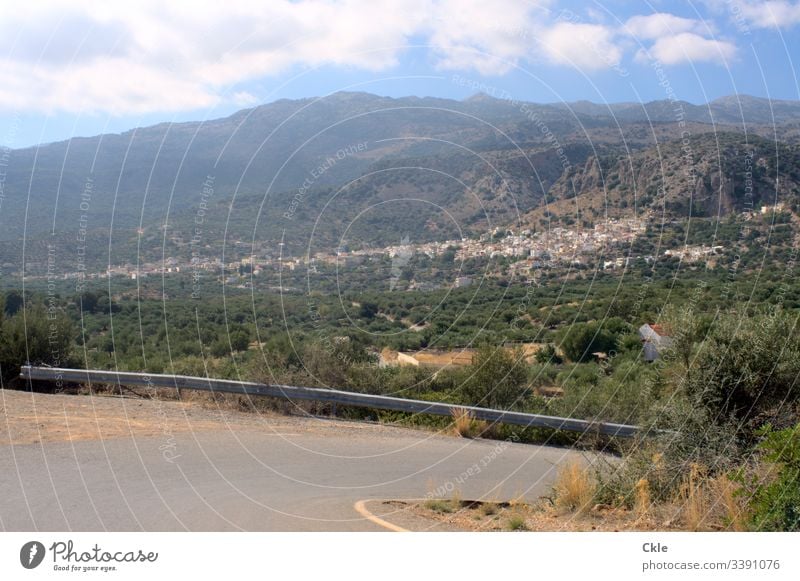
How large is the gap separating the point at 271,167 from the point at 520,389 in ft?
119

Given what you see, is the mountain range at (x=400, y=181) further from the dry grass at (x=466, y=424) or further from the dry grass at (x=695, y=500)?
the dry grass at (x=695, y=500)

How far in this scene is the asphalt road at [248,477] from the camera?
23.9 feet

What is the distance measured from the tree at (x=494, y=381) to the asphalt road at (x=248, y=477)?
3.87 metres

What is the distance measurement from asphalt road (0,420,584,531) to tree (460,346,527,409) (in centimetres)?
387

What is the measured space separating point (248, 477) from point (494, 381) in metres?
9.29

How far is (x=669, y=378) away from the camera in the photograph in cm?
1013

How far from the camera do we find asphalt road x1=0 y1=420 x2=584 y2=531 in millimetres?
7277

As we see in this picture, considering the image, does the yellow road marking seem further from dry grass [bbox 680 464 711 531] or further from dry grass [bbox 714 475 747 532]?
dry grass [bbox 714 475 747 532]

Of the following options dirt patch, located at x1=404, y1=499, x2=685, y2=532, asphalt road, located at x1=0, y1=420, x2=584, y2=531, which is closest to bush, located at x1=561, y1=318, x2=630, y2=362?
asphalt road, located at x1=0, y1=420, x2=584, y2=531

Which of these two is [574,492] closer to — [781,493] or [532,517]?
[532,517]

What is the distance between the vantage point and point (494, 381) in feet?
57.8

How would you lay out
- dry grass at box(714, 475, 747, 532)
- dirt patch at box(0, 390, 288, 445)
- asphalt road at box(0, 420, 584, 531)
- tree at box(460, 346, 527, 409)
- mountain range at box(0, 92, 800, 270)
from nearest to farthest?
dry grass at box(714, 475, 747, 532) < asphalt road at box(0, 420, 584, 531) < dirt patch at box(0, 390, 288, 445) < tree at box(460, 346, 527, 409) < mountain range at box(0, 92, 800, 270)

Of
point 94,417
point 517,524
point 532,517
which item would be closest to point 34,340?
point 94,417

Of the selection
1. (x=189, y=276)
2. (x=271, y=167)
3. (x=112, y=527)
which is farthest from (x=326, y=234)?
(x=112, y=527)
